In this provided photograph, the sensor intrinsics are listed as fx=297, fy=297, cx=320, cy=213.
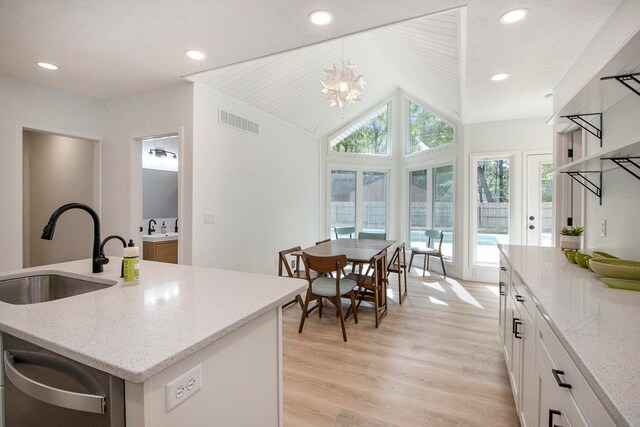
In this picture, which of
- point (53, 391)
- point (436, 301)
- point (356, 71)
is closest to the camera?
point (53, 391)

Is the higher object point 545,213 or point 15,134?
point 15,134

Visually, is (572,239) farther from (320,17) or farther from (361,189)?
(361,189)

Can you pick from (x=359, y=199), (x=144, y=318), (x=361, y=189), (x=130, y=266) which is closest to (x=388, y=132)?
(x=361, y=189)

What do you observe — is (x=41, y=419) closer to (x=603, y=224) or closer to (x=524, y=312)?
(x=524, y=312)

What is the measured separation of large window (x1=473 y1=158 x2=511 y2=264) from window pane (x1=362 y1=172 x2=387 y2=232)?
1.89 metres

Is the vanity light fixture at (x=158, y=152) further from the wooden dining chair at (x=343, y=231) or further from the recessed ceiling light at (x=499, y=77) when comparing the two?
the recessed ceiling light at (x=499, y=77)

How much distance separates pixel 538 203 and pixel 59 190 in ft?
23.2

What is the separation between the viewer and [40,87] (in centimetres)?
326

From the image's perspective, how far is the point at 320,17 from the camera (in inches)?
81.2

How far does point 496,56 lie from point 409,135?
375cm

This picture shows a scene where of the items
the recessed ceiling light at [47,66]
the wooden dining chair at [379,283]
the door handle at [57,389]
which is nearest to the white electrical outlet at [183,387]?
the door handle at [57,389]

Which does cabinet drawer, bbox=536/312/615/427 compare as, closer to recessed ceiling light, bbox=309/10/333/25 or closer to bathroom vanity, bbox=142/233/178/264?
recessed ceiling light, bbox=309/10/333/25

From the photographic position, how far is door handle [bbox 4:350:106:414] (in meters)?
0.77

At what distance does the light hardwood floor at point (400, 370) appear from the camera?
185 centimetres
